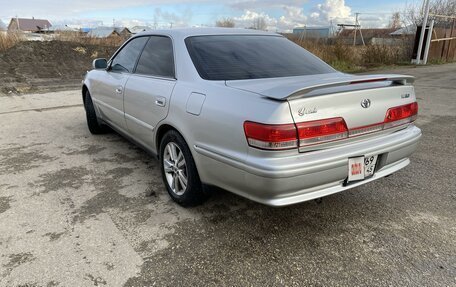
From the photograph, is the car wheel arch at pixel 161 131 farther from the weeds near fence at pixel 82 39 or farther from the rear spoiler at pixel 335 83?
the weeds near fence at pixel 82 39

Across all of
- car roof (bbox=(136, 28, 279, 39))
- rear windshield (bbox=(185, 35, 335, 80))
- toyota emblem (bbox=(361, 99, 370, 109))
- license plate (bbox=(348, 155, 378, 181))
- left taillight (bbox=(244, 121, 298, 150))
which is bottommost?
license plate (bbox=(348, 155, 378, 181))

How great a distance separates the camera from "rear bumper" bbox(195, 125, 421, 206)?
7.58ft

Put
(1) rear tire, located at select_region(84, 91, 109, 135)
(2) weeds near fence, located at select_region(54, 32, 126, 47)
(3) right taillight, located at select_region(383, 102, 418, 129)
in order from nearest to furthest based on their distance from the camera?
(3) right taillight, located at select_region(383, 102, 418, 129)
(1) rear tire, located at select_region(84, 91, 109, 135)
(2) weeds near fence, located at select_region(54, 32, 126, 47)

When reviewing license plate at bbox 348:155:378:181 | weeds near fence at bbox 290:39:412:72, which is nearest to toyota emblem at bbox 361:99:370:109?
license plate at bbox 348:155:378:181

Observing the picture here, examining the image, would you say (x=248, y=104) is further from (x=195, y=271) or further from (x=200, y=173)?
(x=195, y=271)

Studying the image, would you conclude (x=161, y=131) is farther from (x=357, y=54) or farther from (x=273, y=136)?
(x=357, y=54)

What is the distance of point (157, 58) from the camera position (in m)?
3.64

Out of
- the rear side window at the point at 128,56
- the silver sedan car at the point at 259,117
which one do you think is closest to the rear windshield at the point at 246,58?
the silver sedan car at the point at 259,117

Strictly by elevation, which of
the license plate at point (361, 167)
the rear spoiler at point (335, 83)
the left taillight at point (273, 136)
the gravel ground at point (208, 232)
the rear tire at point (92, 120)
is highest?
the rear spoiler at point (335, 83)

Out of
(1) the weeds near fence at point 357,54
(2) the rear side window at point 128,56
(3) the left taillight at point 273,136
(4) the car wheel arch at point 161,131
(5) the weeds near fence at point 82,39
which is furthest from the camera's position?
(5) the weeds near fence at point 82,39

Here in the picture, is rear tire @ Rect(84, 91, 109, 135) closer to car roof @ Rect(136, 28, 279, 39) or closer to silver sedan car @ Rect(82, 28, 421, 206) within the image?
silver sedan car @ Rect(82, 28, 421, 206)

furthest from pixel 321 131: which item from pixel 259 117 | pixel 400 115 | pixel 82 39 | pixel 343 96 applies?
pixel 82 39

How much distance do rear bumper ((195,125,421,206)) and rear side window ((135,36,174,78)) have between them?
3.34 feet

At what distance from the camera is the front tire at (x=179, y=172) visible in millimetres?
2984
